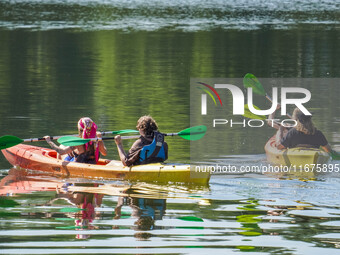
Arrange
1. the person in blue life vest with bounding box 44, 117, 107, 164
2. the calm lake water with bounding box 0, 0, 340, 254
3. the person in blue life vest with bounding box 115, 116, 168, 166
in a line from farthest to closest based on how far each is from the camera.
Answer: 1. the person in blue life vest with bounding box 44, 117, 107, 164
2. the person in blue life vest with bounding box 115, 116, 168, 166
3. the calm lake water with bounding box 0, 0, 340, 254

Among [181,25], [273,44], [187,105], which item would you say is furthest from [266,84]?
[181,25]

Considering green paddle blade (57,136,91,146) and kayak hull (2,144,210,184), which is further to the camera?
green paddle blade (57,136,91,146)

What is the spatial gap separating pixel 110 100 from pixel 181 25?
1118 inches

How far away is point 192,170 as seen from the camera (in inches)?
512

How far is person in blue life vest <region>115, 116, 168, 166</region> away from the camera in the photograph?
13227 mm

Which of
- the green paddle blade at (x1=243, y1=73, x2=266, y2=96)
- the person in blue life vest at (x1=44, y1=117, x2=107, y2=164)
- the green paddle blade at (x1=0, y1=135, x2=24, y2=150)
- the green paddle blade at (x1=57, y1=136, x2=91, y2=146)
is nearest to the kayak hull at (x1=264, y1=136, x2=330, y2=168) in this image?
the green paddle blade at (x1=243, y1=73, x2=266, y2=96)

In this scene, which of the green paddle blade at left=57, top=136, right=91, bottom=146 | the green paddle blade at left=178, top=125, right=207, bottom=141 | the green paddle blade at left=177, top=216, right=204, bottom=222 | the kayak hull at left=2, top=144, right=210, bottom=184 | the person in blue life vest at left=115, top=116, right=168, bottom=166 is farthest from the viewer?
the green paddle blade at left=178, top=125, right=207, bottom=141

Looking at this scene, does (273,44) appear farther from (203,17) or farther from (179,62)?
(203,17)

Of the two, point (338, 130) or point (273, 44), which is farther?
point (273, 44)

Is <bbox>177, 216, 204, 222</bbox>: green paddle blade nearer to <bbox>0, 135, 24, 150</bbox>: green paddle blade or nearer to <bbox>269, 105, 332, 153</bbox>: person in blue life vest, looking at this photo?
<bbox>269, 105, 332, 153</bbox>: person in blue life vest

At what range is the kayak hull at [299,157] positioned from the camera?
14.4 metres

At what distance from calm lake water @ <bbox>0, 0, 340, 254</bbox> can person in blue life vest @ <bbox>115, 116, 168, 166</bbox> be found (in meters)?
0.46

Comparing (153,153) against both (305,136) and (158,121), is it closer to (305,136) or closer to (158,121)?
(305,136)

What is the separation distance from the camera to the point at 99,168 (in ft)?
45.3
